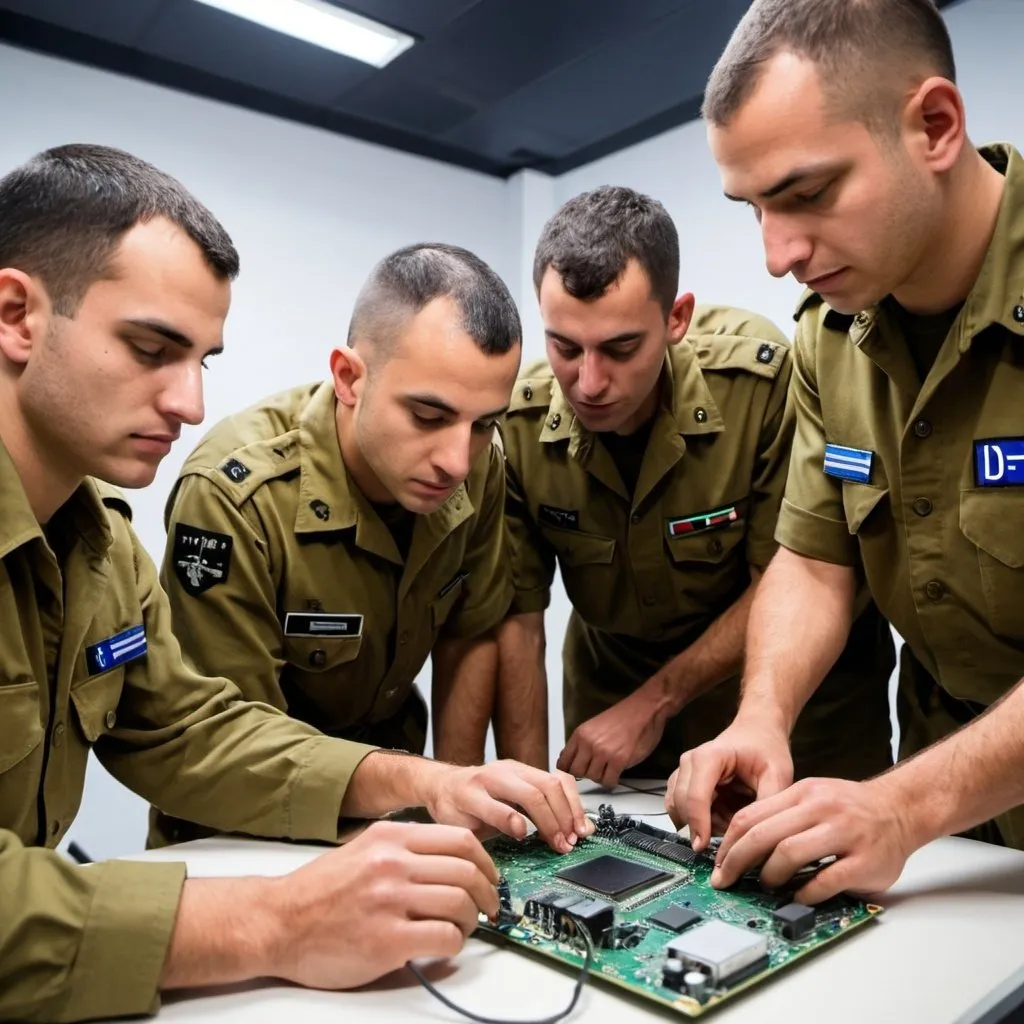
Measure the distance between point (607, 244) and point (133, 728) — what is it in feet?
4.32

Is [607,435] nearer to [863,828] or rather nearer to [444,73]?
[863,828]

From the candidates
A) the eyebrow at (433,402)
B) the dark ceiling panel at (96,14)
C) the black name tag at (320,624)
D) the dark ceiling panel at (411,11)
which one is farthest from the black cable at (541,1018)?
the dark ceiling panel at (96,14)

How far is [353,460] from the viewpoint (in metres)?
1.90

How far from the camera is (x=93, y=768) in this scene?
126 inches

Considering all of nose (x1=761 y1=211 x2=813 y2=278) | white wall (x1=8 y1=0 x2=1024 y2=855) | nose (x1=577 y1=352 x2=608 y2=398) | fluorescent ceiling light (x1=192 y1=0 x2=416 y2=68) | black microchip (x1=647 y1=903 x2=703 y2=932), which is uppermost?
fluorescent ceiling light (x1=192 y1=0 x2=416 y2=68)

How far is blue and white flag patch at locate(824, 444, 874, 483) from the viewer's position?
62.2 inches

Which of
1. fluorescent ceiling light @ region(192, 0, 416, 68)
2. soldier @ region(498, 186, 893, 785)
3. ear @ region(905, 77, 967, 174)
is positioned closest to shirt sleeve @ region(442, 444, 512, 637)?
soldier @ region(498, 186, 893, 785)

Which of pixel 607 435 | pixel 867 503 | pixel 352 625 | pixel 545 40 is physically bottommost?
pixel 352 625

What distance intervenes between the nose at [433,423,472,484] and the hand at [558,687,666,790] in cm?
60

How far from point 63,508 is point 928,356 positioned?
4.62ft

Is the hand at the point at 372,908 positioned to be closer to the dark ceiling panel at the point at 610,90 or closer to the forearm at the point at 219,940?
the forearm at the point at 219,940

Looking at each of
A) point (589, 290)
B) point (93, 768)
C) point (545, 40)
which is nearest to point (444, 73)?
point (545, 40)

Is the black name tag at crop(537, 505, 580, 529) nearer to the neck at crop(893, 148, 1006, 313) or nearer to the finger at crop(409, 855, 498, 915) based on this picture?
the neck at crop(893, 148, 1006, 313)

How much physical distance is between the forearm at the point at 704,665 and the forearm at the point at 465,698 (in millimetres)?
386
